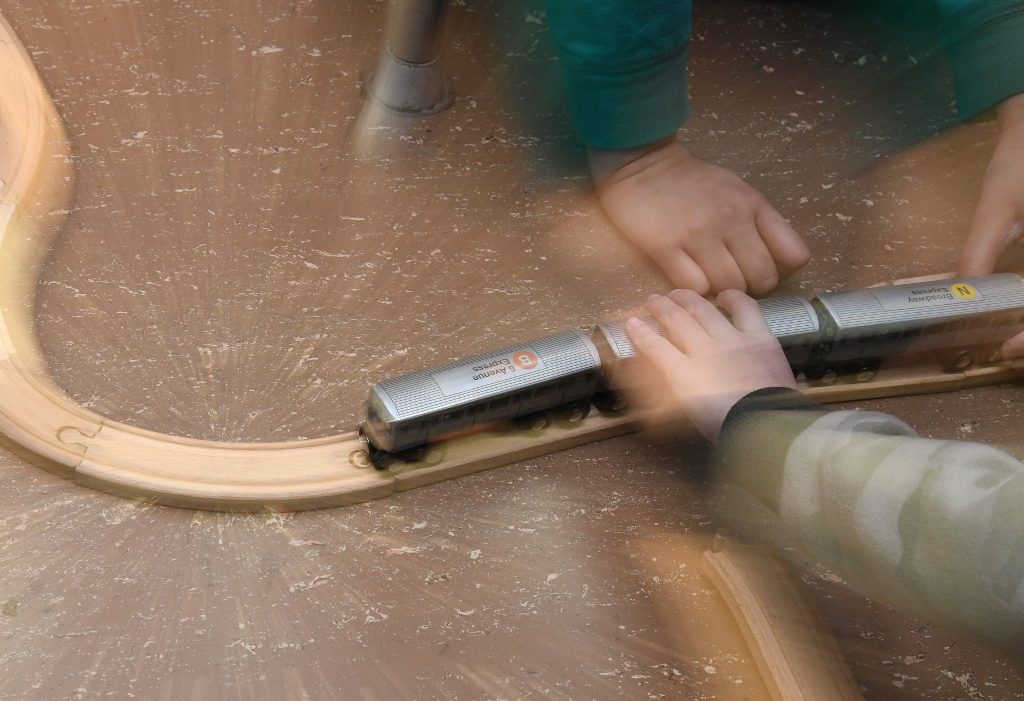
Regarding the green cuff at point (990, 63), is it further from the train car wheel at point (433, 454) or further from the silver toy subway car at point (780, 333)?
the train car wheel at point (433, 454)

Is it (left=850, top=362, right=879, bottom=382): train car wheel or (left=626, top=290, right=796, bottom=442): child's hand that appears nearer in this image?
(left=626, top=290, right=796, bottom=442): child's hand

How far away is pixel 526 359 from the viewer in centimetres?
72

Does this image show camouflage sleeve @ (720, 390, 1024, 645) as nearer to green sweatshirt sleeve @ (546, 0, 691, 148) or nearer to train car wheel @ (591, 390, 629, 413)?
train car wheel @ (591, 390, 629, 413)

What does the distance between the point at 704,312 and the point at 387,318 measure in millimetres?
245

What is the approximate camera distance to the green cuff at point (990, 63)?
90cm

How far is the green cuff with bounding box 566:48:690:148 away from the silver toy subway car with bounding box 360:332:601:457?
230 millimetres

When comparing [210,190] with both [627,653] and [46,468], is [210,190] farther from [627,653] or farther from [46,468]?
[627,653]

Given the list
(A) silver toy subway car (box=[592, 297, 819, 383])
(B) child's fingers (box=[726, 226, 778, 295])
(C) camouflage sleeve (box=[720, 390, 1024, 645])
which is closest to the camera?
(C) camouflage sleeve (box=[720, 390, 1024, 645])

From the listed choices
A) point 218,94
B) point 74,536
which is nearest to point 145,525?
point 74,536

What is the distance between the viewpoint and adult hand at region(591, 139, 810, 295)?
0.85 metres

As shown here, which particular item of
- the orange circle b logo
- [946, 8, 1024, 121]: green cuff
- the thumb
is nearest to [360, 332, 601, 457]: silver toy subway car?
the orange circle b logo

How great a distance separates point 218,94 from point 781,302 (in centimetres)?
55

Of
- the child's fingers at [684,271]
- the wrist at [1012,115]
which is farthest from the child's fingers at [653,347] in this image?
the wrist at [1012,115]

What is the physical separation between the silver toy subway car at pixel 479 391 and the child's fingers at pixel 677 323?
0.19 ft
